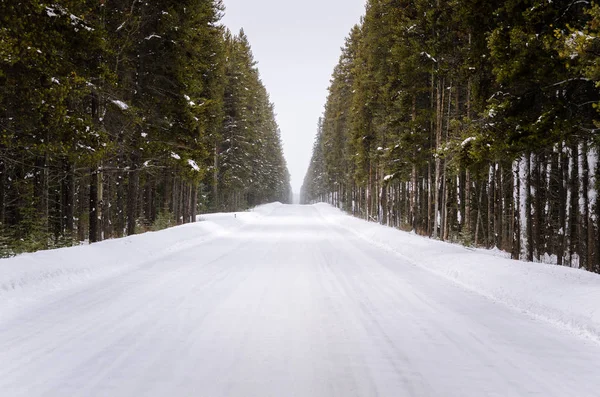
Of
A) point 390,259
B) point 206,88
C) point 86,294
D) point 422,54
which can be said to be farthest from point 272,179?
point 86,294

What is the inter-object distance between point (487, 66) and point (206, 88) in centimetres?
1823

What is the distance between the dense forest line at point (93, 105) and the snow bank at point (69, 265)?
168 centimetres

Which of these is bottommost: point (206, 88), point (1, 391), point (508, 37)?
point (1, 391)

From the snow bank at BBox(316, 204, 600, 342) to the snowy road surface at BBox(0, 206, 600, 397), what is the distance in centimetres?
40

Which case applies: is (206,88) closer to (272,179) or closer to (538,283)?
(538,283)

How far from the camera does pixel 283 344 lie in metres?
5.18

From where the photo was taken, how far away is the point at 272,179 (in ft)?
276

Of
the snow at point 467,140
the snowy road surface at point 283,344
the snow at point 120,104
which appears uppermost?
the snow at point 120,104

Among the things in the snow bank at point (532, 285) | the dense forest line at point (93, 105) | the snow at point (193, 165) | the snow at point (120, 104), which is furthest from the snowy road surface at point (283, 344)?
the snow at point (193, 165)

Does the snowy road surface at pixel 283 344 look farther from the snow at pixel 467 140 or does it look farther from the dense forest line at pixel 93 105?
the dense forest line at pixel 93 105

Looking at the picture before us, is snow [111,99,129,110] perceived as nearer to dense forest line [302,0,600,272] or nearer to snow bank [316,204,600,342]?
dense forest line [302,0,600,272]

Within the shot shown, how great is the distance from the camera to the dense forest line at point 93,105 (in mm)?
9297

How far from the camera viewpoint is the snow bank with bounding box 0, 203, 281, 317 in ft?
24.2

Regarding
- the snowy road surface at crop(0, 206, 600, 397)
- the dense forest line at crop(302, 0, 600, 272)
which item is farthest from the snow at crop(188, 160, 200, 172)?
the snowy road surface at crop(0, 206, 600, 397)
